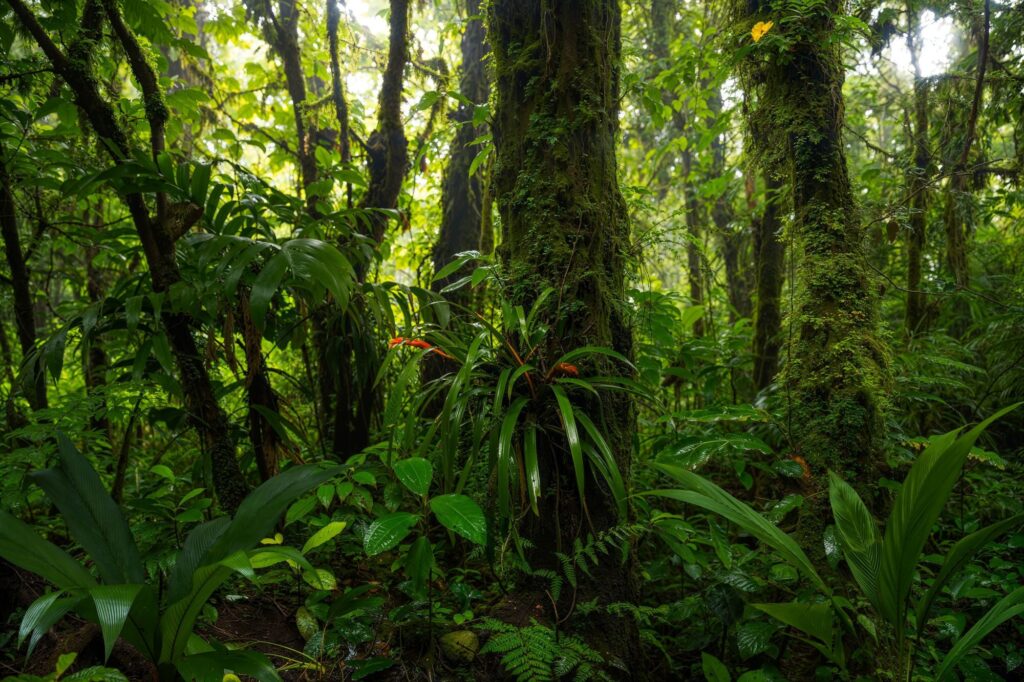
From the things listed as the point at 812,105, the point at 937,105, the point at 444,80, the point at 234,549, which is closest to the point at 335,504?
the point at 234,549

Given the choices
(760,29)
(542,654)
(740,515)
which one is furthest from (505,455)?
(760,29)

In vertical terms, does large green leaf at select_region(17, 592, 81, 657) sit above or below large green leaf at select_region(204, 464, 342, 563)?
below

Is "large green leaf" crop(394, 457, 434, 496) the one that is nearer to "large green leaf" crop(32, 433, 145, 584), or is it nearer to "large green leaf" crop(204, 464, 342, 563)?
"large green leaf" crop(204, 464, 342, 563)

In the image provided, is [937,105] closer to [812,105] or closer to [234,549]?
[812,105]

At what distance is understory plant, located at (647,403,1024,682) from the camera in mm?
1260

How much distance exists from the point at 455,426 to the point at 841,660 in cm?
122

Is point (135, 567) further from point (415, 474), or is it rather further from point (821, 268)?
point (821, 268)

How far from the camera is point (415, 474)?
1.46 m

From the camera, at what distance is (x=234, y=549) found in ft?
4.41

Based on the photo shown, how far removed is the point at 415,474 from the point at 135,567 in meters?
0.76

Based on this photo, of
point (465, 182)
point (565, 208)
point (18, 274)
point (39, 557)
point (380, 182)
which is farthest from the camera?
point (465, 182)

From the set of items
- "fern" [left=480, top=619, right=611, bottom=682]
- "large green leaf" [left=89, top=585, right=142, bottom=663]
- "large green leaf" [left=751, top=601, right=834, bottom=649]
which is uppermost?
"large green leaf" [left=89, top=585, right=142, bottom=663]

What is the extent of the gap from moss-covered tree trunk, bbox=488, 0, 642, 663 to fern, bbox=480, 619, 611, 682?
0.27 meters

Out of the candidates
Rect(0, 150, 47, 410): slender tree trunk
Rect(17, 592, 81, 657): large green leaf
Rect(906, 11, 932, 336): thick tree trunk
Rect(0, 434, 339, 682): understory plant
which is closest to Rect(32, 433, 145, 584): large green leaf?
Rect(0, 434, 339, 682): understory plant
